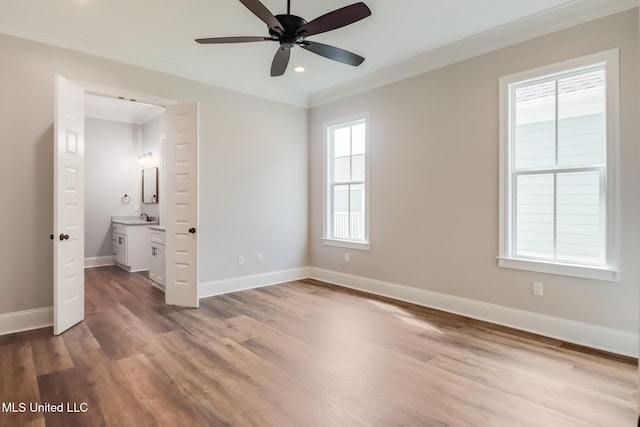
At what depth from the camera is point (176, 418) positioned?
1930 millimetres

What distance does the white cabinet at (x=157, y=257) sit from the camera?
4906mm

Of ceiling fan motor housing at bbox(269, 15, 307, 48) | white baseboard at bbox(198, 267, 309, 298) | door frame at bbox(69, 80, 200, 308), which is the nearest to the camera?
ceiling fan motor housing at bbox(269, 15, 307, 48)

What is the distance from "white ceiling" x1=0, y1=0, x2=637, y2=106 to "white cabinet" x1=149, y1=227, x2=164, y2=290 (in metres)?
2.34

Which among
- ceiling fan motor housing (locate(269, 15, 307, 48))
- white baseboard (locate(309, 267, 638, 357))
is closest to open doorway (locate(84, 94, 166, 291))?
white baseboard (locate(309, 267, 638, 357))

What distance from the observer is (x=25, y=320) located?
3.30 m

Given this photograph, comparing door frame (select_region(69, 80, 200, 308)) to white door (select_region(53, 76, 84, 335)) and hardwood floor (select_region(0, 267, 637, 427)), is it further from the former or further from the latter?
hardwood floor (select_region(0, 267, 637, 427))

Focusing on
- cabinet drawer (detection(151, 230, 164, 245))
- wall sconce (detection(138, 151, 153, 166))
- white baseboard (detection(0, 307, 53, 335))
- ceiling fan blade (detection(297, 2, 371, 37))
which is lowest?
white baseboard (detection(0, 307, 53, 335))

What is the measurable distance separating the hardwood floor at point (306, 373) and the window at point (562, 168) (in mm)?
803

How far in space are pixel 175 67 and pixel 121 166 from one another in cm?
373

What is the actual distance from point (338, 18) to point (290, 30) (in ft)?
1.39

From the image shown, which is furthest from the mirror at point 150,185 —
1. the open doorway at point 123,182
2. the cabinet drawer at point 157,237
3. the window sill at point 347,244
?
the window sill at point 347,244

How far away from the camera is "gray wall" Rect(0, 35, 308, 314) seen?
10.7 ft

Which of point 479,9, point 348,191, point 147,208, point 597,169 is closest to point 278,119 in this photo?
point 348,191

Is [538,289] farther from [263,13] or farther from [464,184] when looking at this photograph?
[263,13]
